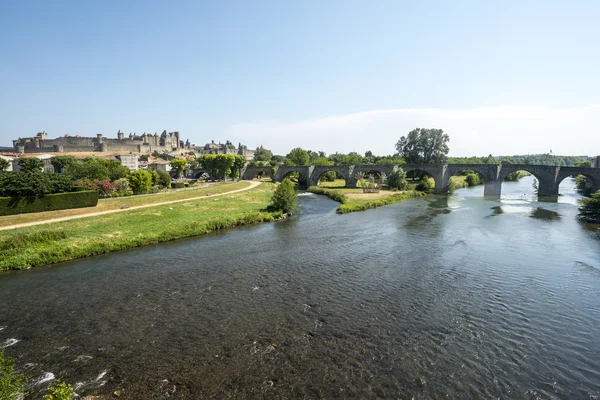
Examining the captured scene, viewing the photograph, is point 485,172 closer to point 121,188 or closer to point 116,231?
point 116,231

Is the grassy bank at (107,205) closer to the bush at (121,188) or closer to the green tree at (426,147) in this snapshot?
the bush at (121,188)

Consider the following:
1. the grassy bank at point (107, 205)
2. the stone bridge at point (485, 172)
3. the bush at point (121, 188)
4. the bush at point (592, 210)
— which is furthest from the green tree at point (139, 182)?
the bush at point (592, 210)

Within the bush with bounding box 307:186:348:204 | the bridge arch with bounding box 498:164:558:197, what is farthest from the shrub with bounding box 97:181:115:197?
the bridge arch with bounding box 498:164:558:197

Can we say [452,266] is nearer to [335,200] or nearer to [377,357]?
[377,357]

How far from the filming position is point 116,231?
3148 centimetres

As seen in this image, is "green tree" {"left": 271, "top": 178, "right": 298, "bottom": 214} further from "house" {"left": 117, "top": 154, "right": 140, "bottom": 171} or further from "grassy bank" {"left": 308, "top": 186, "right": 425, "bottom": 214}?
"house" {"left": 117, "top": 154, "right": 140, "bottom": 171}

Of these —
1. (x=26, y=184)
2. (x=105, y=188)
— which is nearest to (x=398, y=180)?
(x=105, y=188)

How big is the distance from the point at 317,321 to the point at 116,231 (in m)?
25.2

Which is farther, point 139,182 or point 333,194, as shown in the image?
point 333,194

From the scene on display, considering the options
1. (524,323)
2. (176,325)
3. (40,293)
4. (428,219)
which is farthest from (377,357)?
(428,219)

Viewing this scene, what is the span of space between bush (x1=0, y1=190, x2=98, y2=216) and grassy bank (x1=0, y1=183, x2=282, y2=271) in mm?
5834

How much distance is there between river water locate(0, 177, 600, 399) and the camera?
37.7ft

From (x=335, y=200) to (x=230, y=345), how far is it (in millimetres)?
48626

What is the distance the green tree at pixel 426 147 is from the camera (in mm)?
100000
